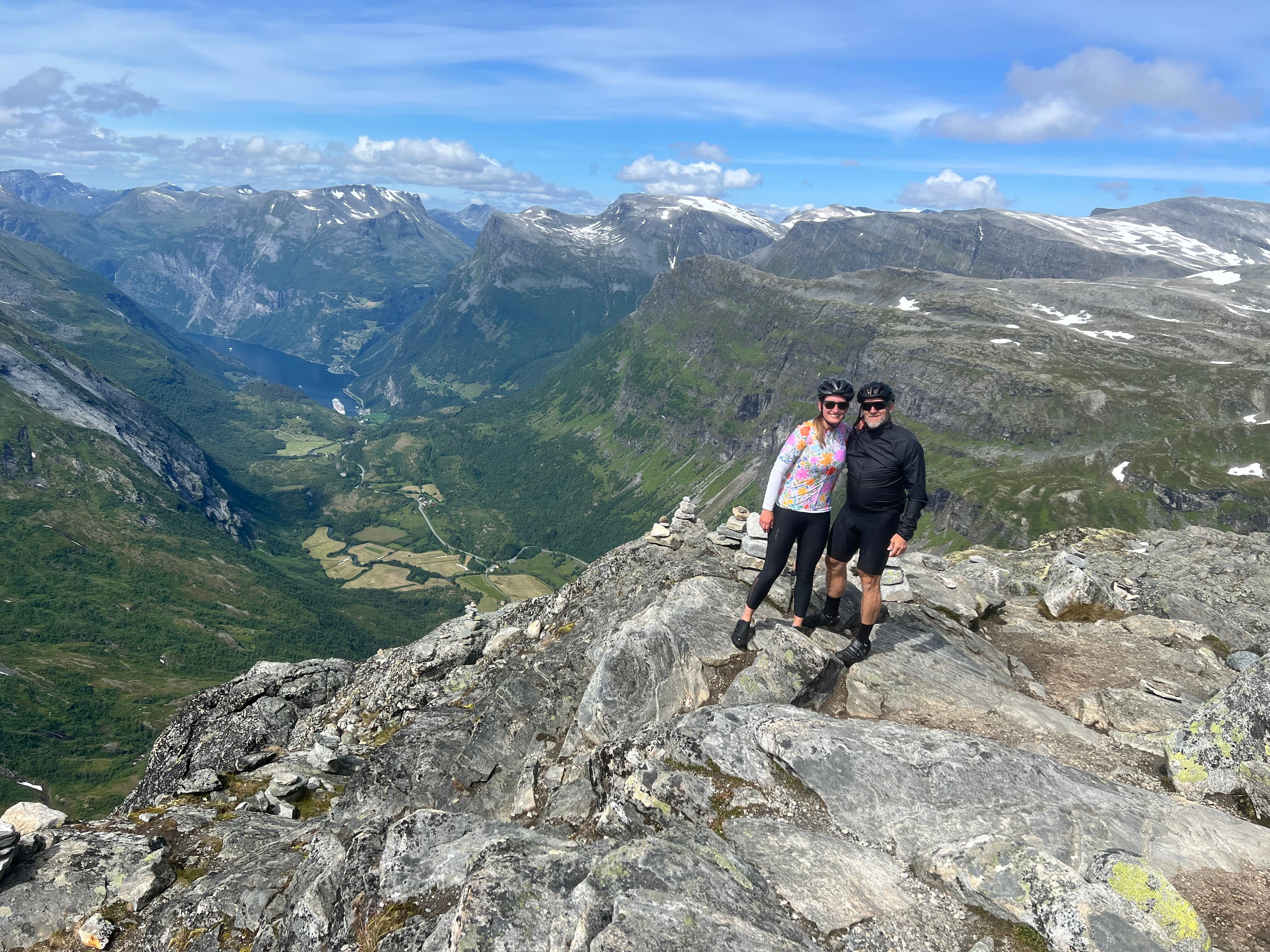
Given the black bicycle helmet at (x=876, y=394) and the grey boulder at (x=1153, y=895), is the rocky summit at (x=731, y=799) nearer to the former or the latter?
the grey boulder at (x=1153, y=895)

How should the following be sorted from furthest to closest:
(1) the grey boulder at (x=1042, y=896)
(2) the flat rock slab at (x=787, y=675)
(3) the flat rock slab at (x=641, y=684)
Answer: (3) the flat rock slab at (x=641, y=684)
(2) the flat rock slab at (x=787, y=675)
(1) the grey boulder at (x=1042, y=896)

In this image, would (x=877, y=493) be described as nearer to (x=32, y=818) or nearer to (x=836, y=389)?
(x=836, y=389)

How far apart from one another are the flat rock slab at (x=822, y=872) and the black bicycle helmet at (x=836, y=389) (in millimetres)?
10315

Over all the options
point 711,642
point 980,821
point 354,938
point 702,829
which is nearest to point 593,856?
point 702,829

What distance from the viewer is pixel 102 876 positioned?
19.9 meters

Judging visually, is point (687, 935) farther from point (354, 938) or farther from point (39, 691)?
point (39, 691)

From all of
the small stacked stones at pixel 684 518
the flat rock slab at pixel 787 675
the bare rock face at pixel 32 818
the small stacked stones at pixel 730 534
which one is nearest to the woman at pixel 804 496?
the flat rock slab at pixel 787 675

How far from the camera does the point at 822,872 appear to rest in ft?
40.1

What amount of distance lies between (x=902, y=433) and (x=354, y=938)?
1711 centimetres

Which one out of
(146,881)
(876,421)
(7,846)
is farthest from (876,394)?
(7,846)

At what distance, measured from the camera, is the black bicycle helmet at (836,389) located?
17062 millimetres

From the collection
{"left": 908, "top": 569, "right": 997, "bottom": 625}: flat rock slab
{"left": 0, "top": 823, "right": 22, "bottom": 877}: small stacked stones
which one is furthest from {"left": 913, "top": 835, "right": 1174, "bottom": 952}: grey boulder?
{"left": 0, "top": 823, "right": 22, "bottom": 877}: small stacked stones

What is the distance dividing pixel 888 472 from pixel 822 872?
9.60 m

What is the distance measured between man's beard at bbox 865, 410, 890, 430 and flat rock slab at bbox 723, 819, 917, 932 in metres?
9.93
